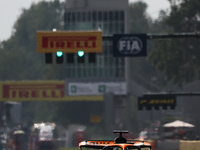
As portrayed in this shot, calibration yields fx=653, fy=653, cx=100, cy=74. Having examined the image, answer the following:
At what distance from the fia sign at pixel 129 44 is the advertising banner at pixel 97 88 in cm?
5045

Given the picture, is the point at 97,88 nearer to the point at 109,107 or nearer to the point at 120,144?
the point at 109,107

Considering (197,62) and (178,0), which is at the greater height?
(178,0)

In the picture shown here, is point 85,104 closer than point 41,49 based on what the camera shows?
No

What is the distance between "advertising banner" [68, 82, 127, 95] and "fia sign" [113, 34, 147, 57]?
50454 mm

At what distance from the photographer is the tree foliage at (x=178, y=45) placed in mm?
77375

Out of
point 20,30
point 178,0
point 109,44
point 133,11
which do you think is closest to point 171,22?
point 178,0

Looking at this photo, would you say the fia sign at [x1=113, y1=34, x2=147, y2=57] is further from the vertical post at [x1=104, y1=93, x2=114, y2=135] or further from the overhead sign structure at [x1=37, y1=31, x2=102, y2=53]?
the vertical post at [x1=104, y1=93, x2=114, y2=135]

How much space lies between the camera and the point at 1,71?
124m

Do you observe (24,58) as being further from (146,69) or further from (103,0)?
(103,0)

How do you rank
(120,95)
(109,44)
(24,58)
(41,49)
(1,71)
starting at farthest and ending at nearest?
(24,58)
(1,71)
(109,44)
(120,95)
(41,49)

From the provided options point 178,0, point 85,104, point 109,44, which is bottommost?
point 85,104

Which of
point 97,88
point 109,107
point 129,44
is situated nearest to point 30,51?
point 97,88

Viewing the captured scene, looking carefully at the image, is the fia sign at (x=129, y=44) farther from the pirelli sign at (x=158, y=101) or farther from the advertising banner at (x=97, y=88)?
the advertising banner at (x=97, y=88)

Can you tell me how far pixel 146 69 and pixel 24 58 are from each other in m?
25.5
